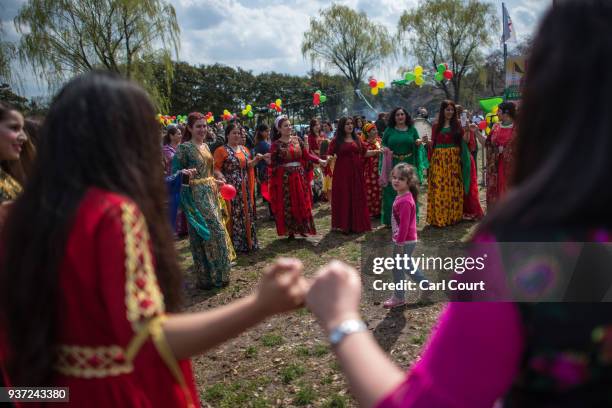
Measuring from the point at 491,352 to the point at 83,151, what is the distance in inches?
41.7

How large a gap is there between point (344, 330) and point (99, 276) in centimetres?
61

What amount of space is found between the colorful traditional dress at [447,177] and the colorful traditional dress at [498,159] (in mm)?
394

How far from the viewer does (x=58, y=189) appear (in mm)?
1183

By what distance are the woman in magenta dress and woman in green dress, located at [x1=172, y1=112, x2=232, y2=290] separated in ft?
8.84

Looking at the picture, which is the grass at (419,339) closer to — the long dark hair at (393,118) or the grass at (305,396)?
the grass at (305,396)

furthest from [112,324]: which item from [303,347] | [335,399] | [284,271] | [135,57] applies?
[135,57]

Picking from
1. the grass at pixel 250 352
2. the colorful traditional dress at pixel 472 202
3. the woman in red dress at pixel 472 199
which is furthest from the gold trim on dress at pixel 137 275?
the colorful traditional dress at pixel 472 202

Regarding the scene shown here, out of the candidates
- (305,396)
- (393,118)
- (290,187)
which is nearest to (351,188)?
(290,187)

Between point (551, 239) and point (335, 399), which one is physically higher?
point (551, 239)

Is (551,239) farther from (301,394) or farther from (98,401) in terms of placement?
(301,394)

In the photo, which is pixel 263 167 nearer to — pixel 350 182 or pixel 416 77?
pixel 350 182

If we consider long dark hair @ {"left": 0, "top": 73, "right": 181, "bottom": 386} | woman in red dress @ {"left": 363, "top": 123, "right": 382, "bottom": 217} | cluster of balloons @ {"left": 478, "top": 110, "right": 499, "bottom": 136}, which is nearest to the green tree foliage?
cluster of balloons @ {"left": 478, "top": 110, "right": 499, "bottom": 136}

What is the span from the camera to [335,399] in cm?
315

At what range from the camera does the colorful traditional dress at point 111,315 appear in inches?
43.1
